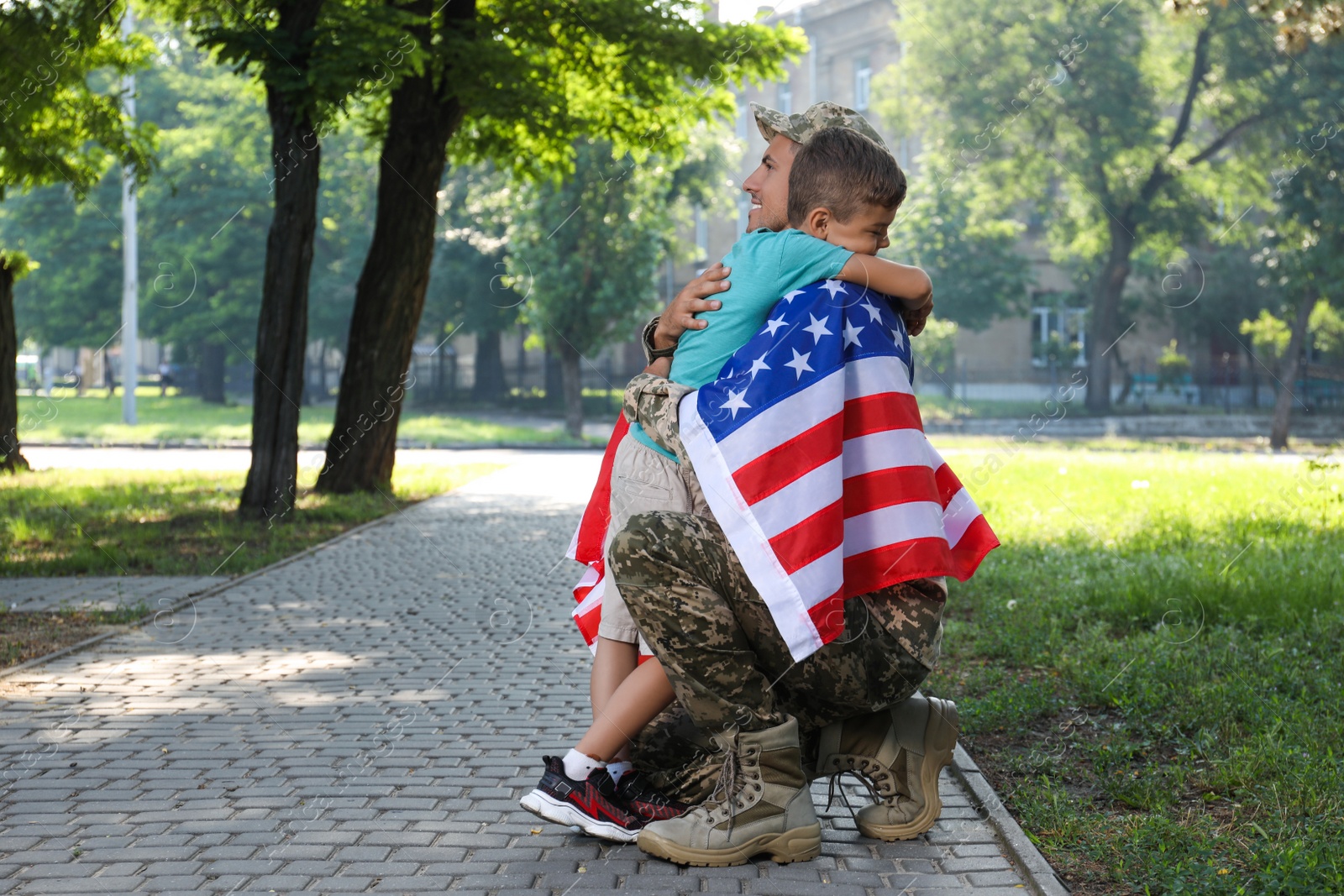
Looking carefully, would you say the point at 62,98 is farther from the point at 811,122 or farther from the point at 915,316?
the point at 915,316

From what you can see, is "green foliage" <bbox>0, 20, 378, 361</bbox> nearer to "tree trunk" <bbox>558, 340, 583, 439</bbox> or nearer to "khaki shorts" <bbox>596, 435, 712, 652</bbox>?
"tree trunk" <bbox>558, 340, 583, 439</bbox>

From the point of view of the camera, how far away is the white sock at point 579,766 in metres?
3.80

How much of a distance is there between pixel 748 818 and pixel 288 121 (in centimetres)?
1035

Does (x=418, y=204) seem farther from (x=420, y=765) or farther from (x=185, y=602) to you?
(x=420, y=765)

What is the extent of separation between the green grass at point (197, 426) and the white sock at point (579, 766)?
21.7 meters

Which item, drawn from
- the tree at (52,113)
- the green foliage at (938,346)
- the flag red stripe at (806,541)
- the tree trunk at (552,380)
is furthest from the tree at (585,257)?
the flag red stripe at (806,541)

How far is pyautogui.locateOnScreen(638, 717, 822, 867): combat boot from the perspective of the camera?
11.9ft

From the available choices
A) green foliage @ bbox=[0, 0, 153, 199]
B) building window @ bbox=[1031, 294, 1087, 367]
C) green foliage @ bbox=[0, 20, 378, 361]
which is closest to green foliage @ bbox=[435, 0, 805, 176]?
green foliage @ bbox=[0, 0, 153, 199]

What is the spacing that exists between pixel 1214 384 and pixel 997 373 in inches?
268

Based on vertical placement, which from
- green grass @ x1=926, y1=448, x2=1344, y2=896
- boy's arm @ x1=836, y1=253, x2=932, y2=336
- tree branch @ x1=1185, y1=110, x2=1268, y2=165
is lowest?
green grass @ x1=926, y1=448, x2=1344, y2=896

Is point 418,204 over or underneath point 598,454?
over

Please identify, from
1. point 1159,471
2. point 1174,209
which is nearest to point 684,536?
point 1159,471

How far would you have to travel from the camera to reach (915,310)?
13.0 ft

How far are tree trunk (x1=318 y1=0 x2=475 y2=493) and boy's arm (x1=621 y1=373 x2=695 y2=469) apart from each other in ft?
36.7
